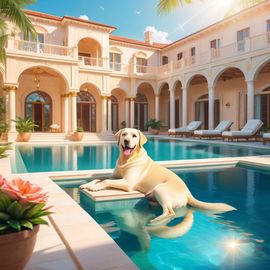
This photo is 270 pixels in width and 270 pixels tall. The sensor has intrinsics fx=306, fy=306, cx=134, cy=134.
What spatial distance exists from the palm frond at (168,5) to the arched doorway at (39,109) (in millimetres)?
16628

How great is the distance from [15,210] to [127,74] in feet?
84.8

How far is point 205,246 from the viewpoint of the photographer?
3.35 meters

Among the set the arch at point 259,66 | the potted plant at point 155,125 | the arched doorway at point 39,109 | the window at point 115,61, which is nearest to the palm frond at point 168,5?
the arch at point 259,66

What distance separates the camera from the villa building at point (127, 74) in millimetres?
20016

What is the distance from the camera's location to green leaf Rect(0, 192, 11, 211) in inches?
78.1

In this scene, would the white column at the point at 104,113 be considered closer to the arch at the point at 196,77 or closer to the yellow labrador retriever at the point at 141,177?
the arch at the point at 196,77

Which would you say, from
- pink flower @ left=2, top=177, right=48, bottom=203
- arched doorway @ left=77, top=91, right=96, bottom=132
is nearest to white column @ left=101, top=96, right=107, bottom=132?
arched doorway @ left=77, top=91, right=96, bottom=132

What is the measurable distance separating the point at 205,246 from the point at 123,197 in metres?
1.87

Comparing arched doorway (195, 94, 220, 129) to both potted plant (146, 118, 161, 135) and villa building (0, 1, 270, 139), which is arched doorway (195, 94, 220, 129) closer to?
villa building (0, 1, 270, 139)

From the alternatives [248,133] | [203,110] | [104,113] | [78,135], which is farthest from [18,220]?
[203,110]

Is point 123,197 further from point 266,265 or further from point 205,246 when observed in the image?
point 266,265

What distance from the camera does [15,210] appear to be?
6.47ft

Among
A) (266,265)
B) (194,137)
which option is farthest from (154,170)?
(194,137)

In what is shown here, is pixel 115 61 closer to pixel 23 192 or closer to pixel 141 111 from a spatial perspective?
pixel 141 111
